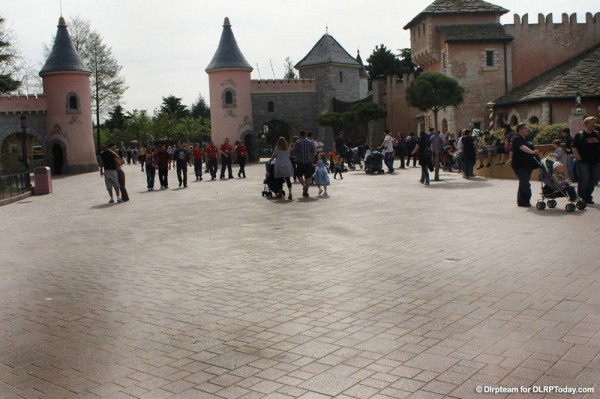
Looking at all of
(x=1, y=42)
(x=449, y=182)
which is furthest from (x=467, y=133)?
(x=1, y=42)

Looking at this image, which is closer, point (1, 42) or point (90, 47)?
point (1, 42)

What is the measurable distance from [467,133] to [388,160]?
5.70m

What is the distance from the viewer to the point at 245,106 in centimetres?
5231

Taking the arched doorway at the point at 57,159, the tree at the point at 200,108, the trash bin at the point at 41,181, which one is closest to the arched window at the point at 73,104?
the arched doorway at the point at 57,159

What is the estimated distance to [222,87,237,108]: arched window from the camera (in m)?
51.4

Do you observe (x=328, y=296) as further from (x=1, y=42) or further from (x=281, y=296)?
(x=1, y=42)

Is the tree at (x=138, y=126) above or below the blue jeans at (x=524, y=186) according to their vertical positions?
above

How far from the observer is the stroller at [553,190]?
11.7 metres

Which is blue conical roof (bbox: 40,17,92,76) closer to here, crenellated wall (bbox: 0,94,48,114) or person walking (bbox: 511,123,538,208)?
crenellated wall (bbox: 0,94,48,114)

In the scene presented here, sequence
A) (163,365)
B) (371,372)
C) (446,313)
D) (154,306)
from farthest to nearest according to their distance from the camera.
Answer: (154,306) → (446,313) → (163,365) → (371,372)

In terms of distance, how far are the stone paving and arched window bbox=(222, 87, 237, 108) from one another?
39.7 m

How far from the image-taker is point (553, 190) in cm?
1192

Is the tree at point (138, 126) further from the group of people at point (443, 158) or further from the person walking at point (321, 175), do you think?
the person walking at point (321, 175)

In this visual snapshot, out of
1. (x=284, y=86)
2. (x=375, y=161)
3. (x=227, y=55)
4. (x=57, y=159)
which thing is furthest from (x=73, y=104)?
(x=375, y=161)
